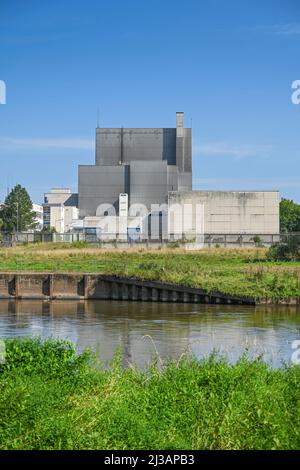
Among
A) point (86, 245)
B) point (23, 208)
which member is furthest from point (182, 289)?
point (23, 208)

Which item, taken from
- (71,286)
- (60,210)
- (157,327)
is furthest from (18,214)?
(157,327)

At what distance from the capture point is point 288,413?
1227cm

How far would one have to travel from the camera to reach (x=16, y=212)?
104000 mm

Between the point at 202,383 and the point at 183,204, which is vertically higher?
the point at 183,204

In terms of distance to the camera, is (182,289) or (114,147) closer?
(182,289)

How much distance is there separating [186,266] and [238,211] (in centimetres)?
3496

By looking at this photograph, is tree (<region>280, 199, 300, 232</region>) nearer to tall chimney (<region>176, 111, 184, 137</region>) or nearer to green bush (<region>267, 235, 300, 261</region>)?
tall chimney (<region>176, 111, 184, 137</region>)

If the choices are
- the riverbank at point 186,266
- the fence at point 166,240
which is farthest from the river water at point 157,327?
the fence at point 166,240

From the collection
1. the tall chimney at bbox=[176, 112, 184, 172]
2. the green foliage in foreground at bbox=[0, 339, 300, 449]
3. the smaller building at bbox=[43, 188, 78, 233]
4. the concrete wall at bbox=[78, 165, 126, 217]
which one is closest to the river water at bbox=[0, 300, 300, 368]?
the green foliage in foreground at bbox=[0, 339, 300, 449]

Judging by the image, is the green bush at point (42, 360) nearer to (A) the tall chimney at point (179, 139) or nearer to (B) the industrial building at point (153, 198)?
(B) the industrial building at point (153, 198)

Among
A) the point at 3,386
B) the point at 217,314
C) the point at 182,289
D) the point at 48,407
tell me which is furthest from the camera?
the point at 182,289

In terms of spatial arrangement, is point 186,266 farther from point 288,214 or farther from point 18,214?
point 288,214

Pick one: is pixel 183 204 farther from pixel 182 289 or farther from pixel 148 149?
pixel 182 289
